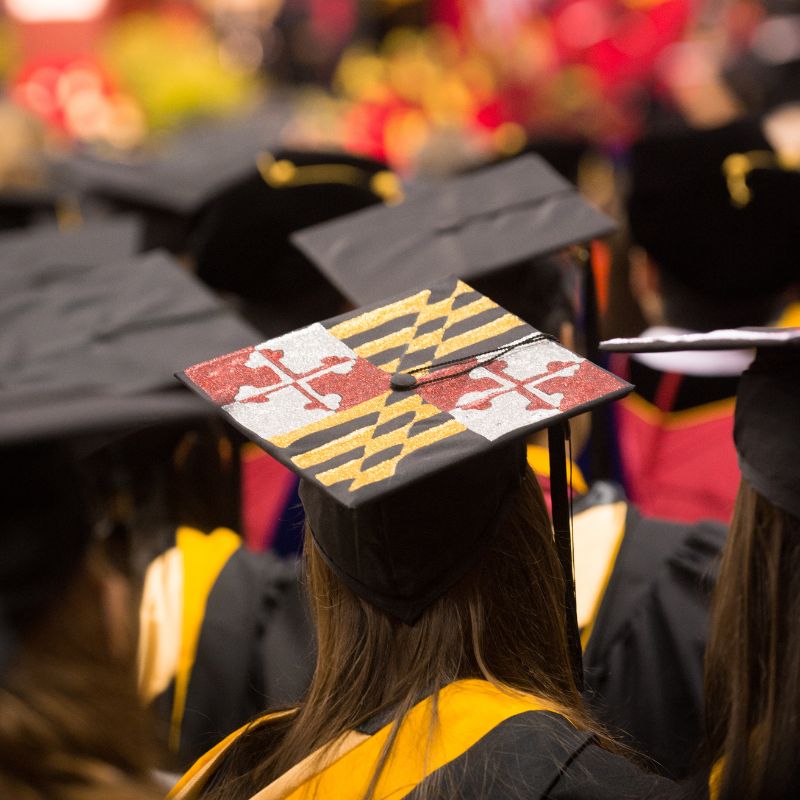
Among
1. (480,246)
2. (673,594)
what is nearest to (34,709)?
(673,594)

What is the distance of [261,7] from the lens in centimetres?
1118

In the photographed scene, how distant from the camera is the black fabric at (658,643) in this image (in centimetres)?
166

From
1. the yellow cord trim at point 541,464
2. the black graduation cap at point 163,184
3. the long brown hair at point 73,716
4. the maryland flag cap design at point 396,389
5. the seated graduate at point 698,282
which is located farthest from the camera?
the black graduation cap at point 163,184

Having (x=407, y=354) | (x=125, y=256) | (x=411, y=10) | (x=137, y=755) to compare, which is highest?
(x=407, y=354)

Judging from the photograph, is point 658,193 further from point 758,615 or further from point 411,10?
point 411,10

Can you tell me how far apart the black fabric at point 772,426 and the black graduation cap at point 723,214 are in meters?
1.38

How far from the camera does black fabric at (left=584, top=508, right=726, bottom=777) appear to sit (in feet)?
5.45

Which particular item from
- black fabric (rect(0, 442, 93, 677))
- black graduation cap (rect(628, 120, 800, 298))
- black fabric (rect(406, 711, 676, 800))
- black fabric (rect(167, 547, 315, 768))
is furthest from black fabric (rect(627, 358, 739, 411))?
black fabric (rect(0, 442, 93, 677))

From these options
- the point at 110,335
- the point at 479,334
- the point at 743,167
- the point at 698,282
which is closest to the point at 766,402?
the point at 479,334

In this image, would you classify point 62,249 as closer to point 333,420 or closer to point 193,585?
point 193,585

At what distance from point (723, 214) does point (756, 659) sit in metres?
1.68

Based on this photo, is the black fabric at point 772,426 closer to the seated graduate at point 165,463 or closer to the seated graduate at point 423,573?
the seated graduate at point 423,573

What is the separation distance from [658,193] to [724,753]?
1.86m

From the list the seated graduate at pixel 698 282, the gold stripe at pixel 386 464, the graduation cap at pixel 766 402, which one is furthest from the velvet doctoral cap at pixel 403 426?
the seated graduate at pixel 698 282
